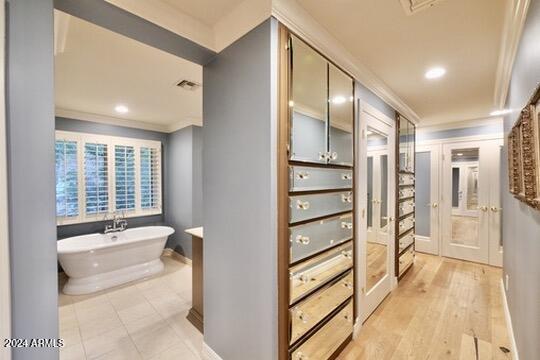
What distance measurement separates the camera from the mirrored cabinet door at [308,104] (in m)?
1.47

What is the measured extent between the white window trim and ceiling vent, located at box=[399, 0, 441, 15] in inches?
167

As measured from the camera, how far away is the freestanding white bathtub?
9.69 feet

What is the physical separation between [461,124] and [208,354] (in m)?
4.99

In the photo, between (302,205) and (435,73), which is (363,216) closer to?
(302,205)

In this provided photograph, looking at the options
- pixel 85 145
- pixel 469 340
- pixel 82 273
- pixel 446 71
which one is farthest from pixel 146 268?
pixel 446 71

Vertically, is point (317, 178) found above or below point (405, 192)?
above

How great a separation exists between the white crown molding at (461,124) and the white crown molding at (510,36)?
198 centimetres

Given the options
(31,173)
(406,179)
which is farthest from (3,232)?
(406,179)

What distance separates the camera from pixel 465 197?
3990 millimetres

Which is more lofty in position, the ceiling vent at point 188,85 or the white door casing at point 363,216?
the ceiling vent at point 188,85

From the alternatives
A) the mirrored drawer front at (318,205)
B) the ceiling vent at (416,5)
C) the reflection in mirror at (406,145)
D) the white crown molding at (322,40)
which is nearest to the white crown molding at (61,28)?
the white crown molding at (322,40)

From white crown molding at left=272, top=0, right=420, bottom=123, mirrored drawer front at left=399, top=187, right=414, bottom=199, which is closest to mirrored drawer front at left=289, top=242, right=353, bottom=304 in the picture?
white crown molding at left=272, top=0, right=420, bottom=123

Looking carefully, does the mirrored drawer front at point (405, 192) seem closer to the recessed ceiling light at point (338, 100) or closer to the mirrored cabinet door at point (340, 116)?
the mirrored cabinet door at point (340, 116)

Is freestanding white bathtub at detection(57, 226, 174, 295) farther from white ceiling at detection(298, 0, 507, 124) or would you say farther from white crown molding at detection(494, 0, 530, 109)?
white crown molding at detection(494, 0, 530, 109)
